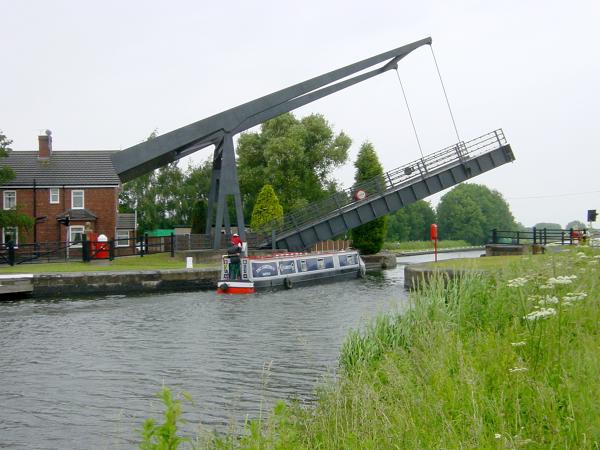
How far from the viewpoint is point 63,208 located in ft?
113

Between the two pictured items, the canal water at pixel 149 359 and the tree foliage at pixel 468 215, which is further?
the tree foliage at pixel 468 215

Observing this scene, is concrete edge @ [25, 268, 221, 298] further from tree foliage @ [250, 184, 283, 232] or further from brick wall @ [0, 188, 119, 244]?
tree foliage @ [250, 184, 283, 232]

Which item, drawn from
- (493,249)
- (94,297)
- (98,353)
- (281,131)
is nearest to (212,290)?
(94,297)

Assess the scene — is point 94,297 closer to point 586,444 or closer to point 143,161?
point 143,161

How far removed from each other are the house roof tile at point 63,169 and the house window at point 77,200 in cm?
46

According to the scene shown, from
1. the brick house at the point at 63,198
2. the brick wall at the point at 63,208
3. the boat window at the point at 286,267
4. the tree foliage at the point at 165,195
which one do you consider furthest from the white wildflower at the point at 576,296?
the tree foliage at the point at 165,195

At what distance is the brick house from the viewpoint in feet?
112

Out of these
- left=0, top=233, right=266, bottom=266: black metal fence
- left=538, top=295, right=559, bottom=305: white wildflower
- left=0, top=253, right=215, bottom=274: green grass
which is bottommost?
left=538, top=295, right=559, bottom=305: white wildflower

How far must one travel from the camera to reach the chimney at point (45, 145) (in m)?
35.8

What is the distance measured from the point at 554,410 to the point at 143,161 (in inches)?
983

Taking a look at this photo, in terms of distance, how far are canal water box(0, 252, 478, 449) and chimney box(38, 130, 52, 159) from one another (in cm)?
1705

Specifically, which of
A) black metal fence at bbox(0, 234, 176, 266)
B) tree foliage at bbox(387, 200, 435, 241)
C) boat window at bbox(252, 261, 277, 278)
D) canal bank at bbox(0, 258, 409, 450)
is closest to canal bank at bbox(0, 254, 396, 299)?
canal bank at bbox(0, 258, 409, 450)

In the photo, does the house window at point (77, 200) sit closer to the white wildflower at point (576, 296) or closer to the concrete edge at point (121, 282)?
the concrete edge at point (121, 282)

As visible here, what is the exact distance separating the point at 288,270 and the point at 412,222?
71.8 m
